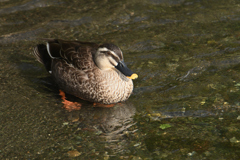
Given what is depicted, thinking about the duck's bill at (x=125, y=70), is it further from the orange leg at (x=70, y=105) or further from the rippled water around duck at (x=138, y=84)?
the orange leg at (x=70, y=105)

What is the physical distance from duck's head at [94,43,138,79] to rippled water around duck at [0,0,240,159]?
796 mm

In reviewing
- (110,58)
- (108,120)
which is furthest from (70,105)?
(110,58)

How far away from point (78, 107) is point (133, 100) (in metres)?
1.12

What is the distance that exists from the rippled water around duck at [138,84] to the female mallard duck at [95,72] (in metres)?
0.28

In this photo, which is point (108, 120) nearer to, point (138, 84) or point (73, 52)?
point (138, 84)

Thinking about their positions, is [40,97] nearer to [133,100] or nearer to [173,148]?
[133,100]

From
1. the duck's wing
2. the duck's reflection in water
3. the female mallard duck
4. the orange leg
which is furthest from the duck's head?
the orange leg

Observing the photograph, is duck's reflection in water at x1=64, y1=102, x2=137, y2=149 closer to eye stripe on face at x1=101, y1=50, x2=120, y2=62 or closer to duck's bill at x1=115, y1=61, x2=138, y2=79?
duck's bill at x1=115, y1=61, x2=138, y2=79

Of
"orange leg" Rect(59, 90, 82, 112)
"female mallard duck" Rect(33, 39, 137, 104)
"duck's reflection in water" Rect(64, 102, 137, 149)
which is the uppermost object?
"female mallard duck" Rect(33, 39, 137, 104)

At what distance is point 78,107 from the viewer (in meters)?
6.97

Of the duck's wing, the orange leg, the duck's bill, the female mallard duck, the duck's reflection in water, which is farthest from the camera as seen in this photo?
the duck's wing

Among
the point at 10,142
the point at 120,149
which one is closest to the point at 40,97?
the point at 10,142

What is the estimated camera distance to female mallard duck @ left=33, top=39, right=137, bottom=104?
22.2 feet

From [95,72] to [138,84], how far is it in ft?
3.72
